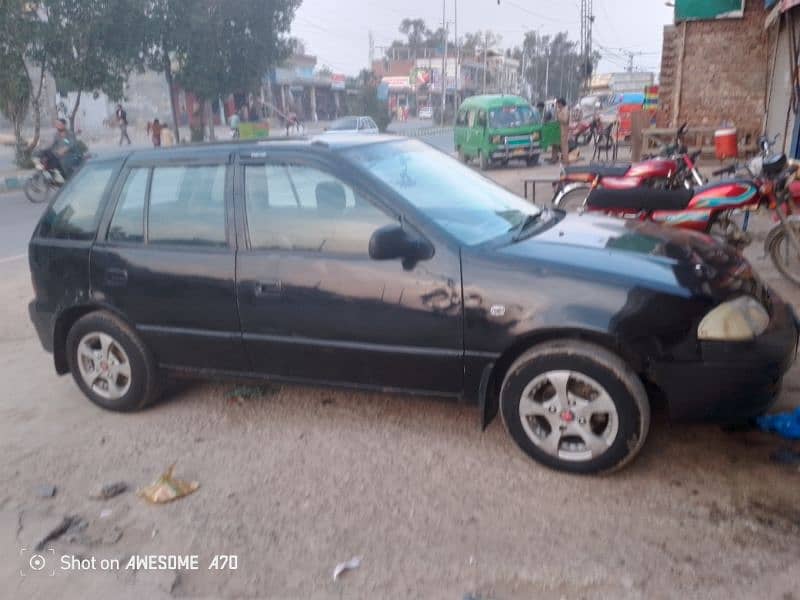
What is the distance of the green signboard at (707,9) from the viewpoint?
47.7 feet

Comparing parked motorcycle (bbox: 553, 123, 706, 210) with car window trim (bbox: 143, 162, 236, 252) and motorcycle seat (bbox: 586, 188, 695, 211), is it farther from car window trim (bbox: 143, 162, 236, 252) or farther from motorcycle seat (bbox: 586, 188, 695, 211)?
car window trim (bbox: 143, 162, 236, 252)

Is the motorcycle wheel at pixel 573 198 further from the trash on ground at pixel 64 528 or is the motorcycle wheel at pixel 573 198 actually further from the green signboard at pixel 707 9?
the green signboard at pixel 707 9

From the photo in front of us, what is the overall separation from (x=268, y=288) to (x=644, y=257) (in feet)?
6.30

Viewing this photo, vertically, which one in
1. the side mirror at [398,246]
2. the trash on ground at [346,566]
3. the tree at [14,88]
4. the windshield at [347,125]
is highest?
the tree at [14,88]

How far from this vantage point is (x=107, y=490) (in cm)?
355

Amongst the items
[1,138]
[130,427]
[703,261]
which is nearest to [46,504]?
[130,427]

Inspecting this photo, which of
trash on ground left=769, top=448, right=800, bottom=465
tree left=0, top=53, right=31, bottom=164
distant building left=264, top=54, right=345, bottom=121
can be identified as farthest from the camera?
distant building left=264, top=54, right=345, bottom=121

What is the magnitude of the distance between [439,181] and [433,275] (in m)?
0.91

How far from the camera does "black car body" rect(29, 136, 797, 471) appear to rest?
323cm

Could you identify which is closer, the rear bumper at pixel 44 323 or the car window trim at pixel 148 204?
the car window trim at pixel 148 204

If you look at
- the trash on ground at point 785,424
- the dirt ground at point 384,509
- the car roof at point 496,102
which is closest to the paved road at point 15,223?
the dirt ground at point 384,509

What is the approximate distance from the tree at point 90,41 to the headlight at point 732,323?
884 inches

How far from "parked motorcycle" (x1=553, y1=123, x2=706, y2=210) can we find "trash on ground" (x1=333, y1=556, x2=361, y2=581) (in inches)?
217

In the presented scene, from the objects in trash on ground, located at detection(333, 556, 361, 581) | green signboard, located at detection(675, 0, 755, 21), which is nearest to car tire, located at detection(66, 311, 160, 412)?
trash on ground, located at detection(333, 556, 361, 581)
